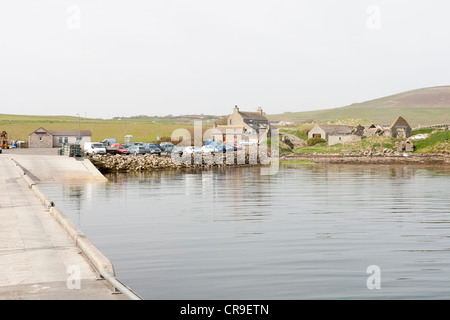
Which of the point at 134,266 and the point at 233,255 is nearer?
the point at 134,266

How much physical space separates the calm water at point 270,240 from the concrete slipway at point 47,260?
147 centimetres

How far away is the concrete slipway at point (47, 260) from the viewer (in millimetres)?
11844

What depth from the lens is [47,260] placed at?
1480 centimetres

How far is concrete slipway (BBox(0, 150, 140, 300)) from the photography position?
466 inches

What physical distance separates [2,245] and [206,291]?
6.69 m

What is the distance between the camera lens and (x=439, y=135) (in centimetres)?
11494

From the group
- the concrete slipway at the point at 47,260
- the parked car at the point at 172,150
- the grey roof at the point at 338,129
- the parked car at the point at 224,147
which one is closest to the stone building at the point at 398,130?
the grey roof at the point at 338,129

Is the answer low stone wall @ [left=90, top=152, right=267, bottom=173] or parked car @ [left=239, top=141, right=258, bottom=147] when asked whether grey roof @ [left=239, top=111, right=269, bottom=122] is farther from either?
low stone wall @ [left=90, top=152, right=267, bottom=173]

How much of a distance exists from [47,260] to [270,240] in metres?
9.72

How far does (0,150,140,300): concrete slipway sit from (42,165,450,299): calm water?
147 centimetres

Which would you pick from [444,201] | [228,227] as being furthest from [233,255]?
[444,201]

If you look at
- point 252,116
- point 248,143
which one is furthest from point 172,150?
point 252,116
